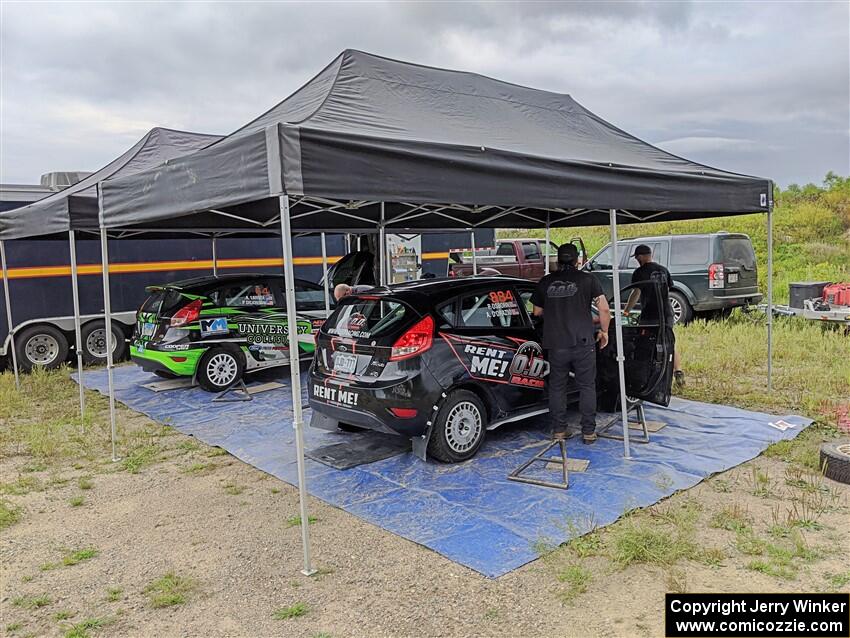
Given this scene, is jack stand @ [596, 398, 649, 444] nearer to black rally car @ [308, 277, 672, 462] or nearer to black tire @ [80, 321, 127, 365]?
black rally car @ [308, 277, 672, 462]

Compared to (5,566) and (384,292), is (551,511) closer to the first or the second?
(384,292)

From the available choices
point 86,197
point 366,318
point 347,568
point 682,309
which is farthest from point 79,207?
point 682,309

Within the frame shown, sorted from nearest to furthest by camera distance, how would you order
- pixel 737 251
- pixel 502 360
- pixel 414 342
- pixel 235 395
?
pixel 414 342 < pixel 502 360 < pixel 235 395 < pixel 737 251

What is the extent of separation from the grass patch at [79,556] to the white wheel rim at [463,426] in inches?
103

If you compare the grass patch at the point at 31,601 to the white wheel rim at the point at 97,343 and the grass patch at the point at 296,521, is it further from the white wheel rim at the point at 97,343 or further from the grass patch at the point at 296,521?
the white wheel rim at the point at 97,343

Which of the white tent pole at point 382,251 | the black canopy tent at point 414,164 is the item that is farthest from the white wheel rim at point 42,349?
the white tent pole at point 382,251

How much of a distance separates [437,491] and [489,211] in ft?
15.5

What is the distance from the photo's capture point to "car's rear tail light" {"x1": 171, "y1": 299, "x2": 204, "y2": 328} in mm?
8391

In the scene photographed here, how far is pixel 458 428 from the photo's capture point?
5578 millimetres

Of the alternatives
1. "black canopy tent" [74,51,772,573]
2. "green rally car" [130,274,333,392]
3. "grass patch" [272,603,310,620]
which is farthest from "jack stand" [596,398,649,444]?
"green rally car" [130,274,333,392]

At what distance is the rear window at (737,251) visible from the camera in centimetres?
1264

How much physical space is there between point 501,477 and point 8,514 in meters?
3.58

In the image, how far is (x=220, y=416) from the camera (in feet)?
24.7

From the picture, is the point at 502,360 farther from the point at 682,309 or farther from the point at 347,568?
the point at 682,309
